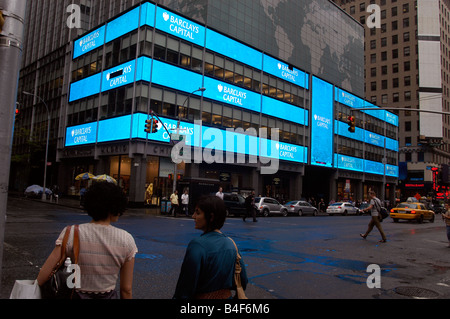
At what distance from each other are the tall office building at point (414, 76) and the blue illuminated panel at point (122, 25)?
5486 centimetres

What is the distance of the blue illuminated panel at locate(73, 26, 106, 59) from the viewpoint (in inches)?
1446

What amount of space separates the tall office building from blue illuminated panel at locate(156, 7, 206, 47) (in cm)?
4900

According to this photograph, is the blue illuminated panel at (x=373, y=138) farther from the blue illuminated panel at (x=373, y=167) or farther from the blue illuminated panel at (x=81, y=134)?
the blue illuminated panel at (x=81, y=134)

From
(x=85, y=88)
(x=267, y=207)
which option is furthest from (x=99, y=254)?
(x=85, y=88)

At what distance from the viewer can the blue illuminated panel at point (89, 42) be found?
120 ft

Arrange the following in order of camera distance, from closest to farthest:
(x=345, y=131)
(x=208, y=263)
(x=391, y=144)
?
(x=208, y=263), (x=345, y=131), (x=391, y=144)

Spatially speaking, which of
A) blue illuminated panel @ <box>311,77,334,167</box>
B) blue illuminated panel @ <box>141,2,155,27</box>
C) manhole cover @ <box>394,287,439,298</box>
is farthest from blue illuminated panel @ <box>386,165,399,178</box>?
manhole cover @ <box>394,287,439,298</box>

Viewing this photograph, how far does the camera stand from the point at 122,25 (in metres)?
33.8

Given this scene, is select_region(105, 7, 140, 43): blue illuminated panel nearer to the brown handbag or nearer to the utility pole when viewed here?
the utility pole

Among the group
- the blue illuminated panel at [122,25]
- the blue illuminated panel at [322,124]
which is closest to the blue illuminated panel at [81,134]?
the blue illuminated panel at [122,25]

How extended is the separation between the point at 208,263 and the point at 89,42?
1618 inches

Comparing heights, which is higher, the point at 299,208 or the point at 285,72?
the point at 285,72

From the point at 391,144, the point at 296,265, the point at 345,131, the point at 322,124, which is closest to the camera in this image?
the point at 296,265

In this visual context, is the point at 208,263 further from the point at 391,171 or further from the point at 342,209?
the point at 391,171
